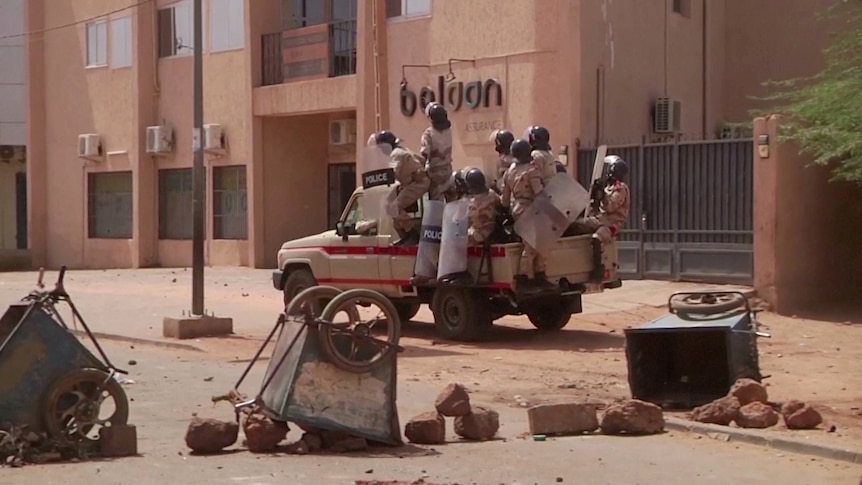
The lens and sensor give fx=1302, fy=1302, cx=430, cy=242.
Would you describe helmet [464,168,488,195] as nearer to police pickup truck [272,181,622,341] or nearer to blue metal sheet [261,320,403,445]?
police pickup truck [272,181,622,341]

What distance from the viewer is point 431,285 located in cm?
1619

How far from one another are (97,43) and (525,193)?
21925 millimetres

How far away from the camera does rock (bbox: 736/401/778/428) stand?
9.65 metres

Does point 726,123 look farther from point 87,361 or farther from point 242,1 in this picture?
point 87,361

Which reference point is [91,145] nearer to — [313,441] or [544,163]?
[544,163]

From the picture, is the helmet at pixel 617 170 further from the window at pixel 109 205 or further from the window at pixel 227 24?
the window at pixel 109 205

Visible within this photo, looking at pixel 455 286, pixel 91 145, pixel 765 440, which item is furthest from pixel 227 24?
pixel 765 440

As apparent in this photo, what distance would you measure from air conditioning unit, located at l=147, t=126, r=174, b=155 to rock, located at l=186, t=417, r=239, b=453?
76.7 ft

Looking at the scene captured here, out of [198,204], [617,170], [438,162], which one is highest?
[438,162]

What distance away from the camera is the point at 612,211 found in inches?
642

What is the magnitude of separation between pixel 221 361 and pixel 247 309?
220 inches

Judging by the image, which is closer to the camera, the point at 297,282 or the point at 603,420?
the point at 603,420

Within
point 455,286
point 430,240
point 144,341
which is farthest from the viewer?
point 144,341

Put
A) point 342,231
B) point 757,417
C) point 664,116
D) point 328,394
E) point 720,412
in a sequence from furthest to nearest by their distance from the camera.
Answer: point 664,116 < point 342,231 < point 720,412 < point 757,417 < point 328,394
